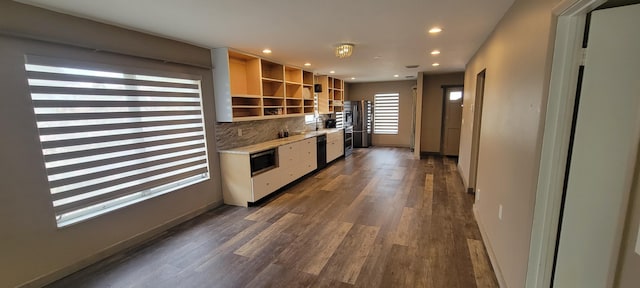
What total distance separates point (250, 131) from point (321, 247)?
2.52m

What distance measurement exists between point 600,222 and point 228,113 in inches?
147

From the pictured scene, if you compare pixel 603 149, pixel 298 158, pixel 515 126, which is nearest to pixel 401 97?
pixel 298 158

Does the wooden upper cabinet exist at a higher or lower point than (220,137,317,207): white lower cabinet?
higher

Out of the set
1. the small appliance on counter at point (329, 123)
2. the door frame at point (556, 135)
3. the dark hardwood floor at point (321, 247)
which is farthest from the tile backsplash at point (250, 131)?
the door frame at point (556, 135)

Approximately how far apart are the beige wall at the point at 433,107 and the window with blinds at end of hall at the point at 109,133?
20.7 feet

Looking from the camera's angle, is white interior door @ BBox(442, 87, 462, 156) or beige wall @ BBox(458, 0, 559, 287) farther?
white interior door @ BBox(442, 87, 462, 156)

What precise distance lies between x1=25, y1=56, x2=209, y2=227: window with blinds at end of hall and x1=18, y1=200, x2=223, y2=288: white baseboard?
39 cm

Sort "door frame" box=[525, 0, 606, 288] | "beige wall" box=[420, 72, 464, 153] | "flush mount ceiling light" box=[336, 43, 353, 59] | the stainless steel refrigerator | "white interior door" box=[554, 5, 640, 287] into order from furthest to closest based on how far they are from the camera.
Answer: the stainless steel refrigerator < "beige wall" box=[420, 72, 464, 153] < "flush mount ceiling light" box=[336, 43, 353, 59] < "door frame" box=[525, 0, 606, 288] < "white interior door" box=[554, 5, 640, 287]

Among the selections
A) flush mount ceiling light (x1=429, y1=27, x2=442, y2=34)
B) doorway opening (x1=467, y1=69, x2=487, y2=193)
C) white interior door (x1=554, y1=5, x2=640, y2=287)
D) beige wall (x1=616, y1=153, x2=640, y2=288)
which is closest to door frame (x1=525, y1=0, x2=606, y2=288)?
white interior door (x1=554, y1=5, x2=640, y2=287)

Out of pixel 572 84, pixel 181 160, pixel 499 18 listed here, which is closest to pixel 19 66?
pixel 181 160

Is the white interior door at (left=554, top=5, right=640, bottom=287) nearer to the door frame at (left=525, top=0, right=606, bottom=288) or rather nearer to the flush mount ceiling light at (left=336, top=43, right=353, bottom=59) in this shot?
the door frame at (left=525, top=0, right=606, bottom=288)

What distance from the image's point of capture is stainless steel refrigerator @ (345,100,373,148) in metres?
8.36

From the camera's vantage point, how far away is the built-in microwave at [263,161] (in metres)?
3.84

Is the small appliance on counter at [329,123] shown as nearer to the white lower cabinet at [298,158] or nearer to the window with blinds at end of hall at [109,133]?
the white lower cabinet at [298,158]
